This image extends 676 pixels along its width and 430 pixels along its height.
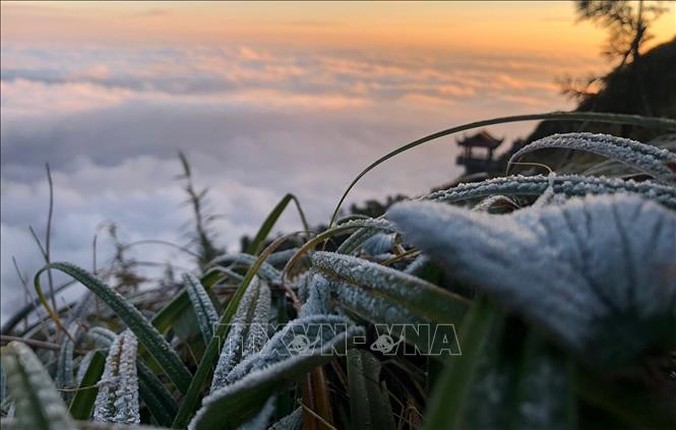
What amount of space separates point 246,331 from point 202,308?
0.24ft

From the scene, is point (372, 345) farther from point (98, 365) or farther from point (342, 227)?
point (98, 365)

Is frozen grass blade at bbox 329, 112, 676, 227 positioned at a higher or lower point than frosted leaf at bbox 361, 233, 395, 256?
higher

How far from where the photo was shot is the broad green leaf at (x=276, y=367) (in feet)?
0.76

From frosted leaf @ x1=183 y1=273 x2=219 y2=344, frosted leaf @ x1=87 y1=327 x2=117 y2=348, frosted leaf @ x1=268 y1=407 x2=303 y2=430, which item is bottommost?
frosted leaf @ x1=87 y1=327 x2=117 y2=348

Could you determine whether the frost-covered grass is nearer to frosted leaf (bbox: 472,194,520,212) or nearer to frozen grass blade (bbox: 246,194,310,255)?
frosted leaf (bbox: 472,194,520,212)

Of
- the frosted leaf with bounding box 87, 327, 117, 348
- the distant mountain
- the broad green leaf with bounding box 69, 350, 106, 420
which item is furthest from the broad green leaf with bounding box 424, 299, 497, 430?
the distant mountain

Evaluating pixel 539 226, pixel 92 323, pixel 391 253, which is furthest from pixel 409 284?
pixel 92 323

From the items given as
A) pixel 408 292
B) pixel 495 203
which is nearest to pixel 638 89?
pixel 495 203

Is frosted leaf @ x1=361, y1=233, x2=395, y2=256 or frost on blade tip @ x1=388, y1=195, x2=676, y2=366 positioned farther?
frosted leaf @ x1=361, y1=233, x2=395, y2=256

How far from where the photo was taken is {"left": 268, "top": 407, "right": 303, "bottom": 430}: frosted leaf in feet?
1.02

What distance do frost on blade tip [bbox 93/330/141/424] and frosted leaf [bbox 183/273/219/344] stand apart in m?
0.04

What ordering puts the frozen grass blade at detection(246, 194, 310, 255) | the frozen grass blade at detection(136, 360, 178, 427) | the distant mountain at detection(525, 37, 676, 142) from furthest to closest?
the distant mountain at detection(525, 37, 676, 142) < the frozen grass blade at detection(246, 194, 310, 255) < the frozen grass blade at detection(136, 360, 178, 427)

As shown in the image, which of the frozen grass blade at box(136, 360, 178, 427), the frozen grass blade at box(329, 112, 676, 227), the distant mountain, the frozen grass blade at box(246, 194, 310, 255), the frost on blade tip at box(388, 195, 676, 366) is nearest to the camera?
the frost on blade tip at box(388, 195, 676, 366)

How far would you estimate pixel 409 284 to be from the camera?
8.8 inches
